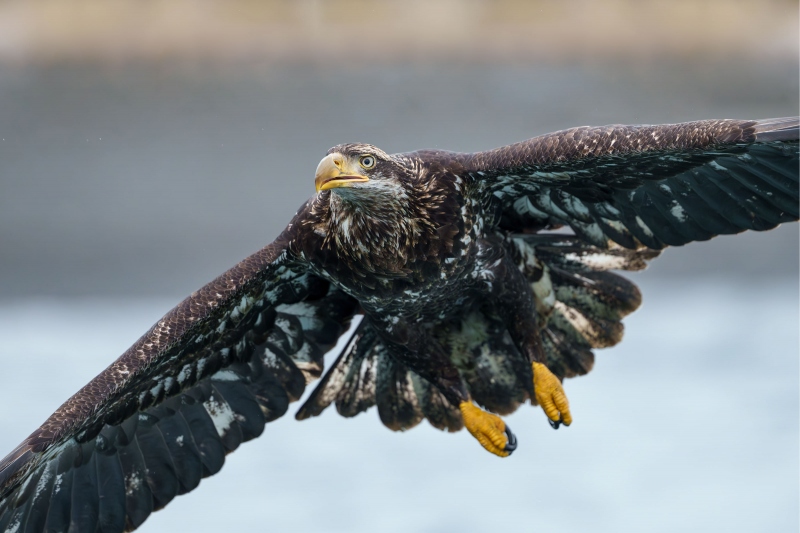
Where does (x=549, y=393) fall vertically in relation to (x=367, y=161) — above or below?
below

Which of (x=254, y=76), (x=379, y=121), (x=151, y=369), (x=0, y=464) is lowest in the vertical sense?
(x=0, y=464)

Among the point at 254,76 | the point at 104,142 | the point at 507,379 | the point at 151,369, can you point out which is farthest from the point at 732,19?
the point at 151,369

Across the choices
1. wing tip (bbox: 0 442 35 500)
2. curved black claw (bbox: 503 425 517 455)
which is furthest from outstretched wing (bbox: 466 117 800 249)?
wing tip (bbox: 0 442 35 500)

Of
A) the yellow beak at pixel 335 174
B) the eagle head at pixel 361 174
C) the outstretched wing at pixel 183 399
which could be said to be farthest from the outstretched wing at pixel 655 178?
the outstretched wing at pixel 183 399

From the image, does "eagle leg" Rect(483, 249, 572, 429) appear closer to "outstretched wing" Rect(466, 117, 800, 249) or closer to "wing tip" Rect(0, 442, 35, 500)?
"outstretched wing" Rect(466, 117, 800, 249)

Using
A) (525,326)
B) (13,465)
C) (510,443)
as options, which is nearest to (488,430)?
(510,443)

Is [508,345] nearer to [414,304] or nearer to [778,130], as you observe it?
[414,304]

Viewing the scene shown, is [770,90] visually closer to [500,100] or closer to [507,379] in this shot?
[500,100]
